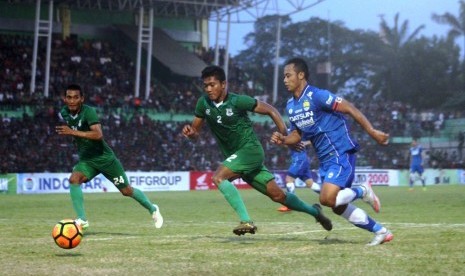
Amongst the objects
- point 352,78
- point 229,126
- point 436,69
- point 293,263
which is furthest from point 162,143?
point 352,78

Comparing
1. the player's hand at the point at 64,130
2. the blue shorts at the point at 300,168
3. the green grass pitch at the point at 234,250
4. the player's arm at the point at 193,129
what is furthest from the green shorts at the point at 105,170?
the blue shorts at the point at 300,168

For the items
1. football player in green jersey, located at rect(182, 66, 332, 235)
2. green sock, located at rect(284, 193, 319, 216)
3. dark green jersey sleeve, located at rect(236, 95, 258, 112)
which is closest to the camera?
football player in green jersey, located at rect(182, 66, 332, 235)

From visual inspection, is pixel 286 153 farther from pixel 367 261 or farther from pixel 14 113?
pixel 367 261

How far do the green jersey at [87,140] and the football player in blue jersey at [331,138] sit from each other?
12.8 ft

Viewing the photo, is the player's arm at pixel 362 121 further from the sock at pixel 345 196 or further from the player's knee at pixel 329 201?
the player's knee at pixel 329 201

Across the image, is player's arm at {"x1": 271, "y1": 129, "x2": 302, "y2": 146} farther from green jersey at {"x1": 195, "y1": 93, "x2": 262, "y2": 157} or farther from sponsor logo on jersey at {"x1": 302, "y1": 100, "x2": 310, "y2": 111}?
green jersey at {"x1": 195, "y1": 93, "x2": 262, "y2": 157}

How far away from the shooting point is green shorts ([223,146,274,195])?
1262cm

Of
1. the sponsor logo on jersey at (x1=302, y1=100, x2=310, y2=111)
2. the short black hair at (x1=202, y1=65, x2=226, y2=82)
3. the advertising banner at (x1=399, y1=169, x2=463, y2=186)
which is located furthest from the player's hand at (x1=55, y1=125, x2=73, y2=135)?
the advertising banner at (x1=399, y1=169, x2=463, y2=186)

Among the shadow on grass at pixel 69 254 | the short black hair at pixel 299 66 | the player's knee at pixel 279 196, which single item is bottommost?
the shadow on grass at pixel 69 254

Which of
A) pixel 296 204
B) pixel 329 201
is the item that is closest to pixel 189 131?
pixel 296 204

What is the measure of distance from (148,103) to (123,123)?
14.3 feet

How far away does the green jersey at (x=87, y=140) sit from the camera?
47.1 ft

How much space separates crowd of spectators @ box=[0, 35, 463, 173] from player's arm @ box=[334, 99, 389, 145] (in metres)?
31.1

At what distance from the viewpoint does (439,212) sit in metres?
20.2
